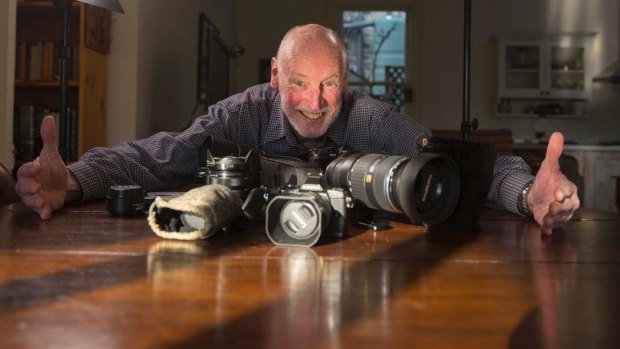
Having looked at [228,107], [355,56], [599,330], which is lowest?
[599,330]

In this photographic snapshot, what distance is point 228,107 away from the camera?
1707 millimetres

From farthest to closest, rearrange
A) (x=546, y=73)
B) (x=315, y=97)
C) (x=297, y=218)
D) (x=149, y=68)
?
(x=546, y=73) → (x=149, y=68) → (x=315, y=97) → (x=297, y=218)

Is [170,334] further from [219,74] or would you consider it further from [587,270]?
[219,74]

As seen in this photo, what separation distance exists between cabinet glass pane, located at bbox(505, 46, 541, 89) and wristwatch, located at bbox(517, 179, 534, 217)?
5.48 m

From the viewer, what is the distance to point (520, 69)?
6.28 m

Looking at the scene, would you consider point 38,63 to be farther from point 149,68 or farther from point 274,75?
point 274,75

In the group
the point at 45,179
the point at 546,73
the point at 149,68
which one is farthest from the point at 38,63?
the point at 546,73

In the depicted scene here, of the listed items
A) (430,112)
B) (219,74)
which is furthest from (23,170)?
(430,112)

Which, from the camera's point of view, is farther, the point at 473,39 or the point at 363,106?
the point at 473,39

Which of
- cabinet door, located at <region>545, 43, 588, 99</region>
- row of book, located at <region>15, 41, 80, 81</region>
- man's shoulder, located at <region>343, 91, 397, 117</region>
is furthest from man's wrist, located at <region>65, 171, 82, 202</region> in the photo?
cabinet door, located at <region>545, 43, 588, 99</region>

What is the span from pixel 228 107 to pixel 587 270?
46.3 inches

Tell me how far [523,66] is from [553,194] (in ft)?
18.5

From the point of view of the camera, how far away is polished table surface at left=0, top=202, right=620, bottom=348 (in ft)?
1.41

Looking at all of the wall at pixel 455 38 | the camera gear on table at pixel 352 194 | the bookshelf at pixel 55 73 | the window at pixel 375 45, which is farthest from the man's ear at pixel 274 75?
the window at pixel 375 45
